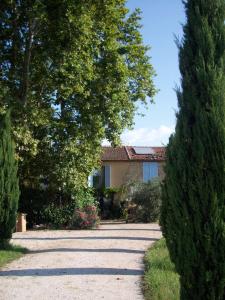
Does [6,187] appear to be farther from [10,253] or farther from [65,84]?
[65,84]

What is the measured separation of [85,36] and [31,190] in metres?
9.50

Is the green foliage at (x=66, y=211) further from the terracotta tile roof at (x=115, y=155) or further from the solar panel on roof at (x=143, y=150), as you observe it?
the solar panel on roof at (x=143, y=150)

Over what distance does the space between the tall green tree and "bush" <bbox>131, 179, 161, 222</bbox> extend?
4.73 metres

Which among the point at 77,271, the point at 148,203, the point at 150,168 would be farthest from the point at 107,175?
the point at 77,271

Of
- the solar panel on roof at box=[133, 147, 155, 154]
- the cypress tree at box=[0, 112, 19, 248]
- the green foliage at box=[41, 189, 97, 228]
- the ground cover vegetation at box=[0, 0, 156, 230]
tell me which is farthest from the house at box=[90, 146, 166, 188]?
the cypress tree at box=[0, 112, 19, 248]

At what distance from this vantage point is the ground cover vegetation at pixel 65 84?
17828 mm

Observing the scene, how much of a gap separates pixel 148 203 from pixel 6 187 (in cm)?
1421

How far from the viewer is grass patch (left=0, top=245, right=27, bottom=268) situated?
11680 millimetres

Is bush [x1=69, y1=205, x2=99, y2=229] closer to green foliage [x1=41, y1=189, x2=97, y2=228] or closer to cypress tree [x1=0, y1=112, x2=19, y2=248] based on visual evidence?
green foliage [x1=41, y1=189, x2=97, y2=228]

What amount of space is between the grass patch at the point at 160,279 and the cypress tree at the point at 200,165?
2.12m

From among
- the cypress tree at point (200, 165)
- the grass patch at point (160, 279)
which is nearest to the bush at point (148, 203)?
the grass patch at point (160, 279)

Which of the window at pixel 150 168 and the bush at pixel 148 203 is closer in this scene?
the bush at pixel 148 203

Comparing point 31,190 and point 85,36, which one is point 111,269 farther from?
point 31,190

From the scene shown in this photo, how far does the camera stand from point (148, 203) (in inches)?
1042
